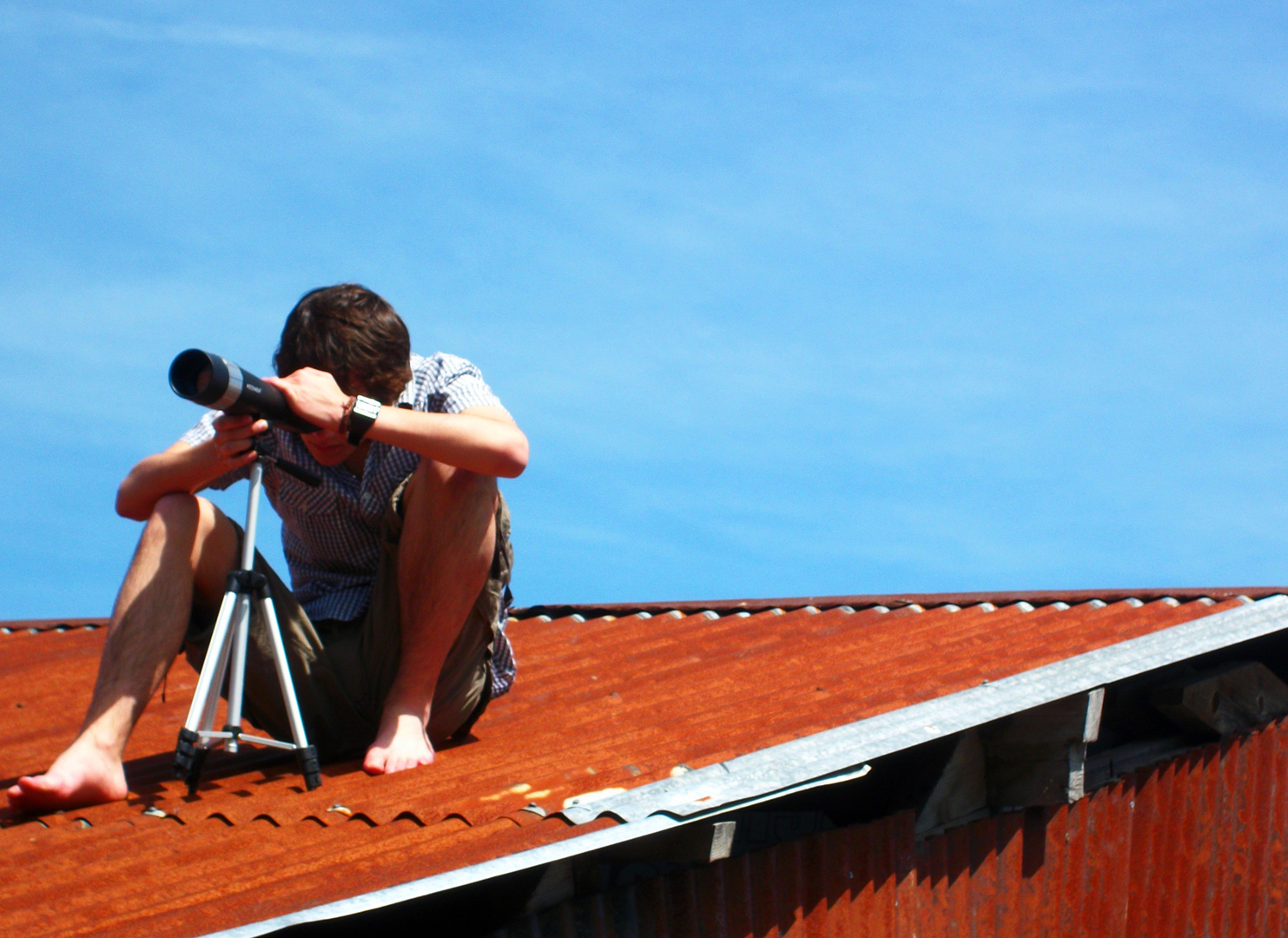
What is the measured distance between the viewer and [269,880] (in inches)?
88.3

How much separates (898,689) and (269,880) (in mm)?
1974

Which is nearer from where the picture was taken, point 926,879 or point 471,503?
point 471,503

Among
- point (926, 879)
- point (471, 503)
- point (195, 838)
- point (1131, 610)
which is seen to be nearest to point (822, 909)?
point (926, 879)

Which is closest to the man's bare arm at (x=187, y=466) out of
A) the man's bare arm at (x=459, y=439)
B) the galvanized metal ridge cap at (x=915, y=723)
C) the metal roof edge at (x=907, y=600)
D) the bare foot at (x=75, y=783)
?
the man's bare arm at (x=459, y=439)

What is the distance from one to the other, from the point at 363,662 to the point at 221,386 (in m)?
0.88

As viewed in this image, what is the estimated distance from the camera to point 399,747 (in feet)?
10.2

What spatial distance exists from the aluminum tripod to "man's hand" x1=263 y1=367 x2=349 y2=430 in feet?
0.46

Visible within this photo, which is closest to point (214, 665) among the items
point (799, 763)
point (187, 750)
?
point (187, 750)

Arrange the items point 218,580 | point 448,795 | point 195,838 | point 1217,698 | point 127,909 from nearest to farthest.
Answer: point 127,909, point 195,838, point 448,795, point 218,580, point 1217,698

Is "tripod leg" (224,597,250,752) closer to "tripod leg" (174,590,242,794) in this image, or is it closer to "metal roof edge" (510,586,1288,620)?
"tripod leg" (174,590,242,794)

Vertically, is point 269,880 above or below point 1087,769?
below

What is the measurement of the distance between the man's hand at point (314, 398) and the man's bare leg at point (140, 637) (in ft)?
1.18

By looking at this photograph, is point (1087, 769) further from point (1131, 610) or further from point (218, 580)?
point (218, 580)

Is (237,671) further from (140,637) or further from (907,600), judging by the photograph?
(907,600)
